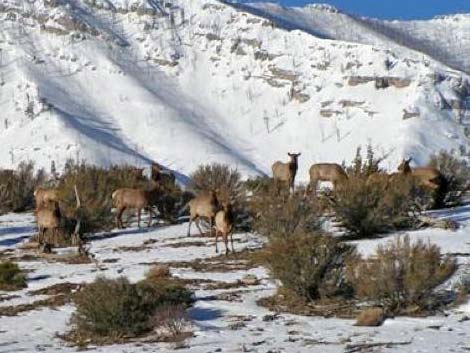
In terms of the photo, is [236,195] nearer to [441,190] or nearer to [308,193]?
[308,193]

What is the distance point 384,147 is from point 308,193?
165451mm

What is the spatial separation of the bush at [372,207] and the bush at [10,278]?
247 inches

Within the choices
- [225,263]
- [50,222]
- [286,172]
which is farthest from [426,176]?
[50,222]

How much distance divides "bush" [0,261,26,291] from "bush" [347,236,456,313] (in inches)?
221

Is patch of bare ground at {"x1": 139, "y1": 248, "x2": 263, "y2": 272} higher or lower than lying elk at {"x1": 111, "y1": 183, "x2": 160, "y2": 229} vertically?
lower

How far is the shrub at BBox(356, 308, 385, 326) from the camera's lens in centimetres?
1255

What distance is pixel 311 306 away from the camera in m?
13.9

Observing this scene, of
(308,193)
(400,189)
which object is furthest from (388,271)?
(308,193)

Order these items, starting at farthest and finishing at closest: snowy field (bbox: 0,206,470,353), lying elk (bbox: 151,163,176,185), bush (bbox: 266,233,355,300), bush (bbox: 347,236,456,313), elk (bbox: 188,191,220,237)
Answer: lying elk (bbox: 151,163,176,185) → elk (bbox: 188,191,220,237) → bush (bbox: 266,233,355,300) → bush (bbox: 347,236,456,313) → snowy field (bbox: 0,206,470,353)

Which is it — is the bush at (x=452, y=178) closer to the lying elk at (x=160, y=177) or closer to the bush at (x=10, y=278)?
the lying elk at (x=160, y=177)

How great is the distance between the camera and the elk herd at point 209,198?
20.9 metres

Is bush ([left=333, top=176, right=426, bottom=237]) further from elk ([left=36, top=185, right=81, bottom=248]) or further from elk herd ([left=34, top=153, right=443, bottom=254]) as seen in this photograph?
elk ([left=36, top=185, right=81, bottom=248])

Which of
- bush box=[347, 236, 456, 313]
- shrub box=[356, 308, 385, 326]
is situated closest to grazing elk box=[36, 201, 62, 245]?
bush box=[347, 236, 456, 313]

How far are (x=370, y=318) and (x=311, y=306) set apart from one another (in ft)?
4.64
